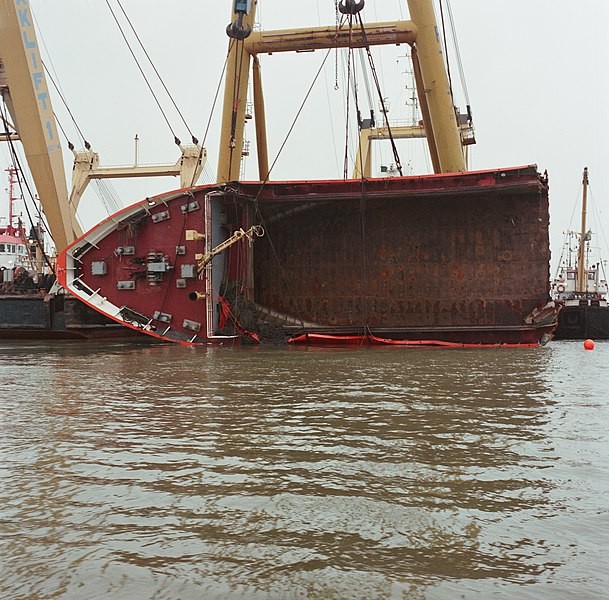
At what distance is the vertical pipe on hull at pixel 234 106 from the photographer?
17.2 meters

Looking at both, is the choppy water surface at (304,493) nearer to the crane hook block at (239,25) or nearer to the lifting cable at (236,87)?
the lifting cable at (236,87)

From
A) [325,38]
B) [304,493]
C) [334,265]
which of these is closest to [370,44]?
[325,38]

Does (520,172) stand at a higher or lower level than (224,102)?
lower

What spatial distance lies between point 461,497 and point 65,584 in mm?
1863

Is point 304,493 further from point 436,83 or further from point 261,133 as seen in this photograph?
point 261,133

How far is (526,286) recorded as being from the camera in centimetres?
1422

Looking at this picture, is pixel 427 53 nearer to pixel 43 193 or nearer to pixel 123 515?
pixel 43 193

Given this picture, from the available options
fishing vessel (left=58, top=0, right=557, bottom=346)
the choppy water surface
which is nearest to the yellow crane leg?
fishing vessel (left=58, top=0, right=557, bottom=346)

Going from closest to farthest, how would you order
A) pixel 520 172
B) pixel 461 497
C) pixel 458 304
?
pixel 461 497 → pixel 520 172 → pixel 458 304

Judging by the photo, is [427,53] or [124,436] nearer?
[124,436]

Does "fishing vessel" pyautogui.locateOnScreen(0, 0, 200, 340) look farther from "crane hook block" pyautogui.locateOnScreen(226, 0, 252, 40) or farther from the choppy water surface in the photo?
the choppy water surface

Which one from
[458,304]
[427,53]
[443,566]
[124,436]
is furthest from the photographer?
[427,53]

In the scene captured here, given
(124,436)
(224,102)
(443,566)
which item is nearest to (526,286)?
(224,102)

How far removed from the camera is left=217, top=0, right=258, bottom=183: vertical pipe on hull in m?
17.2
